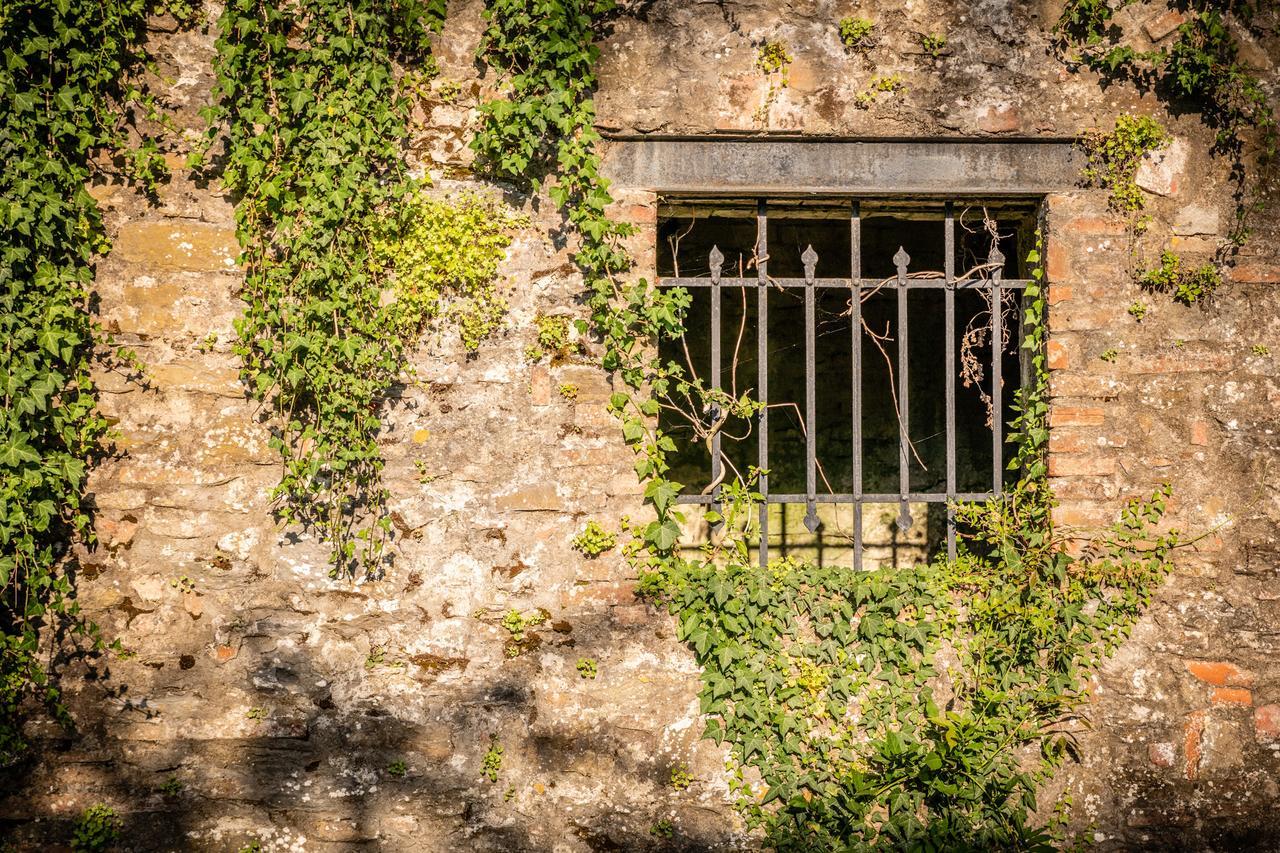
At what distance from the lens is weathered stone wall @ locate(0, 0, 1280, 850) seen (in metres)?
3.10

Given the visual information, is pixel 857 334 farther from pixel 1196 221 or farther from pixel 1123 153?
pixel 1196 221

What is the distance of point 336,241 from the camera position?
10.0 ft

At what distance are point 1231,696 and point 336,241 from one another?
3690 millimetres

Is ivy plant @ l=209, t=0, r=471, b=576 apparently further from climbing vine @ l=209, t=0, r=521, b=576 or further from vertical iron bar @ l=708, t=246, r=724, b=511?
vertical iron bar @ l=708, t=246, r=724, b=511

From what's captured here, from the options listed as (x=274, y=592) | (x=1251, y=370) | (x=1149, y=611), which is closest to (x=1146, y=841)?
(x=1149, y=611)

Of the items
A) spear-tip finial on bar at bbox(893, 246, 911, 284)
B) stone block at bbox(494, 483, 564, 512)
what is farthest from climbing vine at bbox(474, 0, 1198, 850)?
spear-tip finial on bar at bbox(893, 246, 911, 284)

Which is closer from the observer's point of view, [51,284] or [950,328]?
[51,284]

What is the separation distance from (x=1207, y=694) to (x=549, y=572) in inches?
97.9

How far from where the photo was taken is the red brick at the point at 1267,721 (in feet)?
10.3

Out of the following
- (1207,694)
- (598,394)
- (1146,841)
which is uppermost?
(598,394)

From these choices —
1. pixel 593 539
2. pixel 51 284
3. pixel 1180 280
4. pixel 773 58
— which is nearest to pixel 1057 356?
pixel 1180 280

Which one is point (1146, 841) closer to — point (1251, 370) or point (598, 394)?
point (1251, 370)

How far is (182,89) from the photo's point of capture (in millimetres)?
3104

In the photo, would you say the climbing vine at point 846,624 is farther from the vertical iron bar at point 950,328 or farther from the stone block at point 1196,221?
the stone block at point 1196,221
